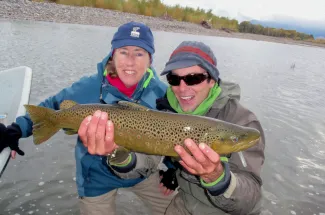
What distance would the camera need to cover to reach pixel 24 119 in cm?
329

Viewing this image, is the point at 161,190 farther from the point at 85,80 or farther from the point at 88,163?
the point at 85,80

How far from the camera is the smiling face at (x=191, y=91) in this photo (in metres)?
2.73

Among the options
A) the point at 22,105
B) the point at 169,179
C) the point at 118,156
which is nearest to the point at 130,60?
the point at 118,156

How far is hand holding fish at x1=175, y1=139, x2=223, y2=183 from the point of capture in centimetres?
199

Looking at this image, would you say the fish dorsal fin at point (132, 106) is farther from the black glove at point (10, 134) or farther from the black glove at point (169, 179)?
Result: the black glove at point (10, 134)

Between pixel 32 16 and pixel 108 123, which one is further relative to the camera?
pixel 32 16

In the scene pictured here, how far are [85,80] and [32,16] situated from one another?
94.8 feet

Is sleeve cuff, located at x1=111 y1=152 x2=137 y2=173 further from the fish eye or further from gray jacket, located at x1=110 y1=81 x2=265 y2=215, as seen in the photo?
the fish eye

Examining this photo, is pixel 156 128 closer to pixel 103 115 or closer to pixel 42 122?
pixel 103 115

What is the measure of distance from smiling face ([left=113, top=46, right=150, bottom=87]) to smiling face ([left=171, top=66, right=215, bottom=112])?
0.64m

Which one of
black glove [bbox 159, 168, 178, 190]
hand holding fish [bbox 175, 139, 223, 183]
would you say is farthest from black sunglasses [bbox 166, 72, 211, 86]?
black glove [bbox 159, 168, 178, 190]

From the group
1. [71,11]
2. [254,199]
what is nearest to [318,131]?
[254,199]

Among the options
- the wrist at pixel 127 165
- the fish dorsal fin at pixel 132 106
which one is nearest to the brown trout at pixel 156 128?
the fish dorsal fin at pixel 132 106

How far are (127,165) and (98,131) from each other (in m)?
0.58
